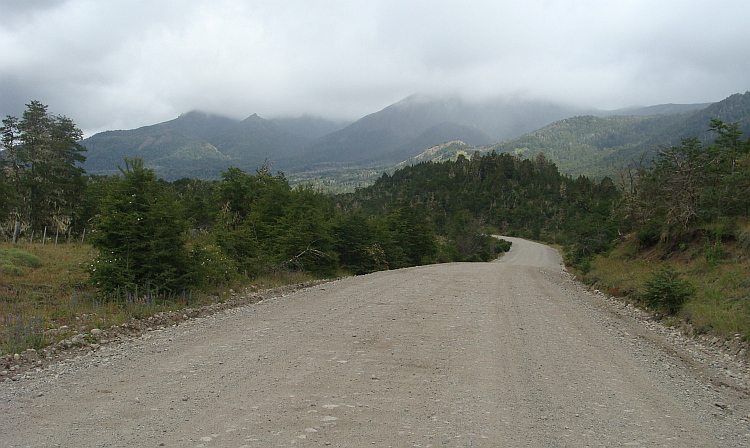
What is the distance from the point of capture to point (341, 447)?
3793 millimetres

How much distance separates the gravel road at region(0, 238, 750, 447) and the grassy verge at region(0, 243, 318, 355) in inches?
46.3

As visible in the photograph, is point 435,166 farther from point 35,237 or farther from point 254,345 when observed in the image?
point 254,345

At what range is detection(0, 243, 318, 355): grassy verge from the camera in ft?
23.8

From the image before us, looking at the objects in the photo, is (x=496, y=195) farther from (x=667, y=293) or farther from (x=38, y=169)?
(x=667, y=293)

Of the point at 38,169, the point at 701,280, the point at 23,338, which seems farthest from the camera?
the point at 38,169

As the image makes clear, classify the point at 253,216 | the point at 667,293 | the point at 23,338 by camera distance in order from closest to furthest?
the point at 23,338, the point at 667,293, the point at 253,216

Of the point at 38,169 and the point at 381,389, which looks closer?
the point at 381,389

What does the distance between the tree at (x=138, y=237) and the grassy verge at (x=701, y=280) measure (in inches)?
500

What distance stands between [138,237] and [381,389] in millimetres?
9237

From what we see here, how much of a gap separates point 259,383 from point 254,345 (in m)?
1.91

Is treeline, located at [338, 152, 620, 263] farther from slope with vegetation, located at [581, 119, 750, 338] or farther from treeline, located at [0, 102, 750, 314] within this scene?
slope with vegetation, located at [581, 119, 750, 338]

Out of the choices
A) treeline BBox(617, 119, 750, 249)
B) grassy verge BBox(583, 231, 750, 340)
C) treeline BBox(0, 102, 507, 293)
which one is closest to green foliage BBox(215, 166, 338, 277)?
treeline BBox(0, 102, 507, 293)

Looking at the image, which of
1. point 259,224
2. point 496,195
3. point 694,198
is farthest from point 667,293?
point 496,195

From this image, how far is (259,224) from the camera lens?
69.6ft
